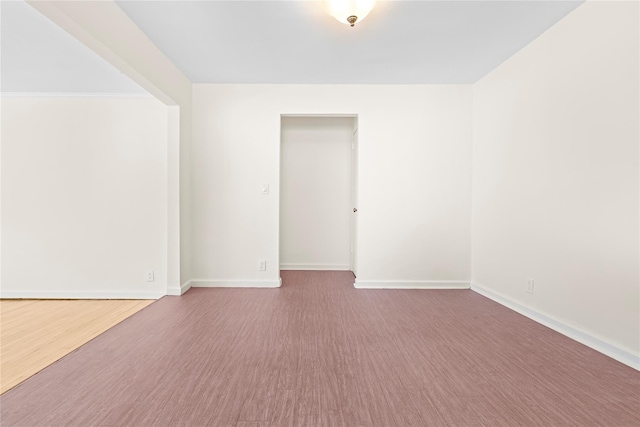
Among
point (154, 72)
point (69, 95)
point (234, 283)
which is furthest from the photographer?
point (234, 283)

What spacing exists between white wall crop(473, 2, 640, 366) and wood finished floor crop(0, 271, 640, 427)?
31 cm

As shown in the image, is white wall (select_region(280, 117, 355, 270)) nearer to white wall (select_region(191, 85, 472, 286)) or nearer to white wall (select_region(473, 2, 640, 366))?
white wall (select_region(191, 85, 472, 286))

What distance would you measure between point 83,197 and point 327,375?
3742 millimetres

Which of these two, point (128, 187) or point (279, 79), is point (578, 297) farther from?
point (128, 187)

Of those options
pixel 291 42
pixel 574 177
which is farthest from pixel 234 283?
pixel 574 177

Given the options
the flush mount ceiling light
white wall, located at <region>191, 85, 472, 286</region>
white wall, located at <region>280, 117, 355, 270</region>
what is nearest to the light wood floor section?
white wall, located at <region>191, 85, 472, 286</region>

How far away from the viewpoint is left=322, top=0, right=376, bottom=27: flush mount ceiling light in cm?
206

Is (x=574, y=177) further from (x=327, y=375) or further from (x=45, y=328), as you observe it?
(x=45, y=328)

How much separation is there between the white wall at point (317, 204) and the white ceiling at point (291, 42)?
1307mm

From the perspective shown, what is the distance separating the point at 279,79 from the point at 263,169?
1.13 m

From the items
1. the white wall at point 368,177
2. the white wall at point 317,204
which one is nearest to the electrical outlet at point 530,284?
the white wall at point 368,177

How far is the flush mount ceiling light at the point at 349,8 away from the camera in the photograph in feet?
6.76

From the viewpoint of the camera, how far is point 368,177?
377 centimetres

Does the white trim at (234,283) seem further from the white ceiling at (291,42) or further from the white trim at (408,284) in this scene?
the white ceiling at (291,42)
